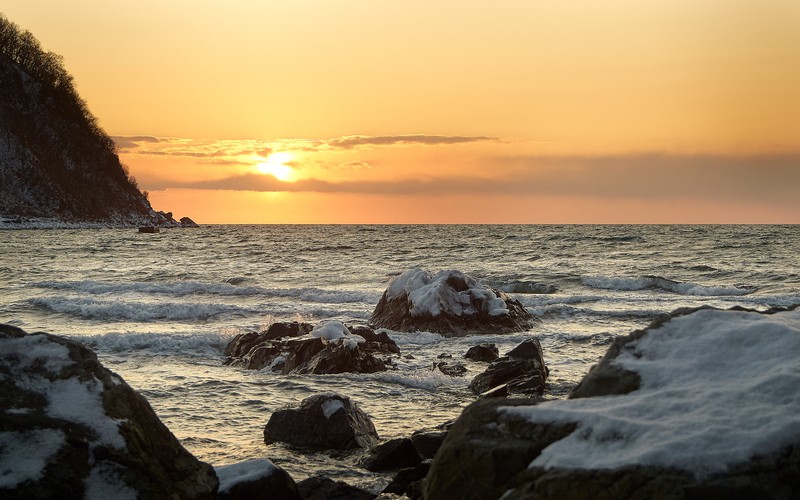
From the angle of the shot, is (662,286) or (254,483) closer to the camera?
(254,483)

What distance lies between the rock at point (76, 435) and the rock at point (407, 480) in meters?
2.11

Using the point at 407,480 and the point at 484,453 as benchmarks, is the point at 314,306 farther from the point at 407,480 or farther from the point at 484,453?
the point at 484,453

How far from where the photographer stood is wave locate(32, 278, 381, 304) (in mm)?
29188

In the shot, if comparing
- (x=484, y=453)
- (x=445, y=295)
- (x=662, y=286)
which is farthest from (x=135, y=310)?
(x=662, y=286)

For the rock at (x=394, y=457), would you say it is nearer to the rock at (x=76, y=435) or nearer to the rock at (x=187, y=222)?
the rock at (x=76, y=435)

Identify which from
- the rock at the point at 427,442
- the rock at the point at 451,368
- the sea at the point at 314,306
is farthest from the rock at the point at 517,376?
the rock at the point at 427,442

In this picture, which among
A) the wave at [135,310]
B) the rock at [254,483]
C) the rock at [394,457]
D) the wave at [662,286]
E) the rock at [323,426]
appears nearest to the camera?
the rock at [254,483]

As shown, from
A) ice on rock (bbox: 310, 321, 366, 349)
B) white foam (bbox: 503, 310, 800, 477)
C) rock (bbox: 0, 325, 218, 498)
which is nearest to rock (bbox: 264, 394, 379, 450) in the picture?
rock (bbox: 0, 325, 218, 498)

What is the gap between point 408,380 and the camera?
13422 millimetres

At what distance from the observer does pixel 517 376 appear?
41.5 ft

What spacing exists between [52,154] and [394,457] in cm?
12033

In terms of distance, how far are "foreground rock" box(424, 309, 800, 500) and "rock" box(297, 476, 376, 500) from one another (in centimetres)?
220

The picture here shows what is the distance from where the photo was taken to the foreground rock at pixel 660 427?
448 centimetres

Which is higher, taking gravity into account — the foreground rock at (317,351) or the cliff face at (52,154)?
the cliff face at (52,154)
